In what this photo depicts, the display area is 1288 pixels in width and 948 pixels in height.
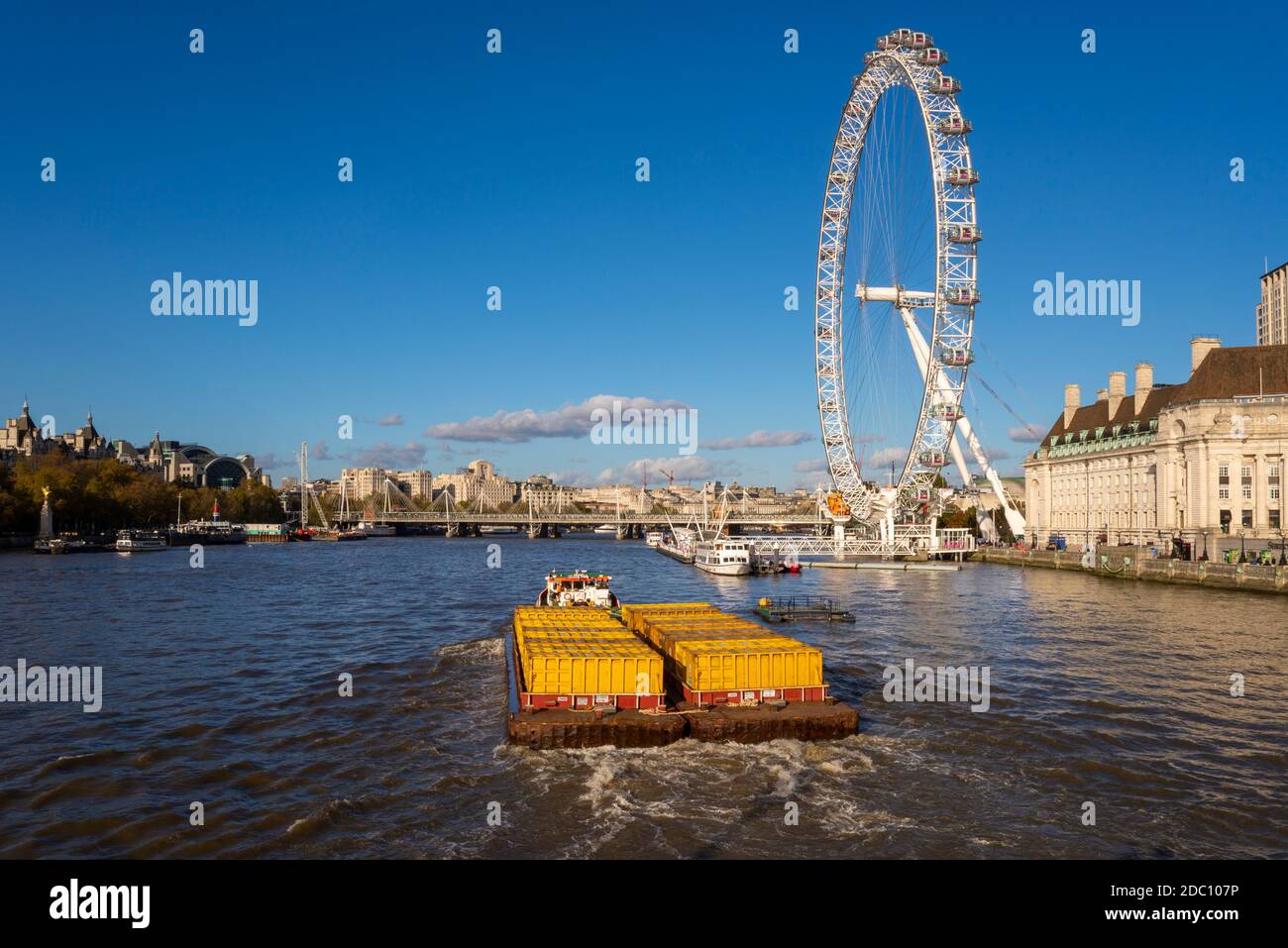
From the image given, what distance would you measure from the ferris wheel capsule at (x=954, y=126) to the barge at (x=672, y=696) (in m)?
68.9

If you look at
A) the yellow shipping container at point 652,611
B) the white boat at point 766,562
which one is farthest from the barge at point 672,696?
the white boat at point 766,562

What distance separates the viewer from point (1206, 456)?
7406 cm

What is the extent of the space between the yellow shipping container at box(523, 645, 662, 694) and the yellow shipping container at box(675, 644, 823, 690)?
1.12 m

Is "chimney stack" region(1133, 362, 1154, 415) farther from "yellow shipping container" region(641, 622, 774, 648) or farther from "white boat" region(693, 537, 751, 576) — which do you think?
"yellow shipping container" region(641, 622, 774, 648)

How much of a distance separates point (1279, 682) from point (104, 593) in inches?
2562

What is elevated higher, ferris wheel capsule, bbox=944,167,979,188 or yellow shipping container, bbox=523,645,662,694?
ferris wheel capsule, bbox=944,167,979,188

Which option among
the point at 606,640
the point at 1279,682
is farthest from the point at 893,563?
the point at 606,640

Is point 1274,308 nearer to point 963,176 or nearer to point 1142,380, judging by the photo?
point 1142,380

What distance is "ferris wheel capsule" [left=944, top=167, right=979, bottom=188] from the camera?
266ft

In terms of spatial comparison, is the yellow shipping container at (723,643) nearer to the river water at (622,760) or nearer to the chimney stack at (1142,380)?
the river water at (622,760)

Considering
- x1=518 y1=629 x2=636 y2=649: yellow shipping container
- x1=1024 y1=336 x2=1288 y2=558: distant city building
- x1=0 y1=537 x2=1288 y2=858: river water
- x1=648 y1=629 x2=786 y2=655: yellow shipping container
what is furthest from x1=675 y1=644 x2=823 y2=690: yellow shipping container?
x1=1024 y1=336 x2=1288 y2=558: distant city building

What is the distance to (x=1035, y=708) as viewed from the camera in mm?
27375

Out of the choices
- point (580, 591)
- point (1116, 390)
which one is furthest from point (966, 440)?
point (580, 591)

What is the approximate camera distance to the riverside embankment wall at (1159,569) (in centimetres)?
5894
